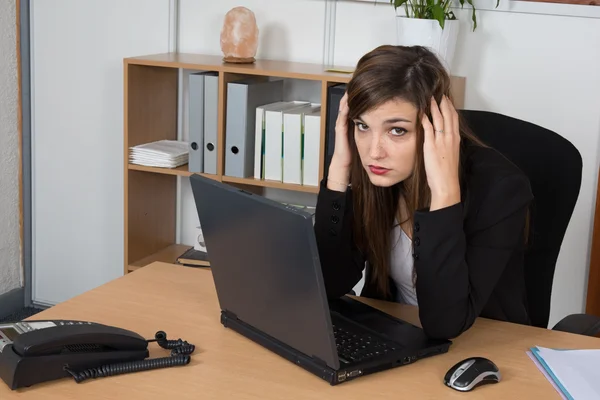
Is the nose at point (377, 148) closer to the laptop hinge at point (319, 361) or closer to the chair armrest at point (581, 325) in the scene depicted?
the laptop hinge at point (319, 361)

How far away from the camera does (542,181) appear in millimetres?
2023

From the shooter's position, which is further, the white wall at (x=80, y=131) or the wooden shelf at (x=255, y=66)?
the white wall at (x=80, y=131)

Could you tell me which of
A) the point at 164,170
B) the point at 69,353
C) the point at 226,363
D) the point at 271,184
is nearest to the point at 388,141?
the point at 226,363

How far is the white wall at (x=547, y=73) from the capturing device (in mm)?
2861

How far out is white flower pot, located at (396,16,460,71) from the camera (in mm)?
2732

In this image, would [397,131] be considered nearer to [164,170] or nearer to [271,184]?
[271,184]

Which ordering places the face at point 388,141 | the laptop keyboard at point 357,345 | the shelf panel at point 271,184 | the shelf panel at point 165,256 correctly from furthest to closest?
1. the shelf panel at point 165,256
2. the shelf panel at point 271,184
3. the face at point 388,141
4. the laptop keyboard at point 357,345

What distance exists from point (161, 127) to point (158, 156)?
0.80 ft

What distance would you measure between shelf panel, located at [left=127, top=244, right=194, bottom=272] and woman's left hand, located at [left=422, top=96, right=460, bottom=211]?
5.68 ft

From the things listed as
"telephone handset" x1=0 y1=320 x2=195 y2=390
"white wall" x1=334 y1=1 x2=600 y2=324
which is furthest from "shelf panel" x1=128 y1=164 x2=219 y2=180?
"telephone handset" x1=0 y1=320 x2=195 y2=390

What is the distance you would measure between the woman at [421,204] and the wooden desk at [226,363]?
3.7 inches

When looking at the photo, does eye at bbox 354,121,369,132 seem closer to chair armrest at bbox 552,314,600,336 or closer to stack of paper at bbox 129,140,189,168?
chair armrest at bbox 552,314,600,336

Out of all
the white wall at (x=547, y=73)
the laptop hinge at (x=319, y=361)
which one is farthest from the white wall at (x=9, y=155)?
the laptop hinge at (x=319, y=361)

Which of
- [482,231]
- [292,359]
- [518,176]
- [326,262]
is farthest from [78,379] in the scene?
[518,176]
